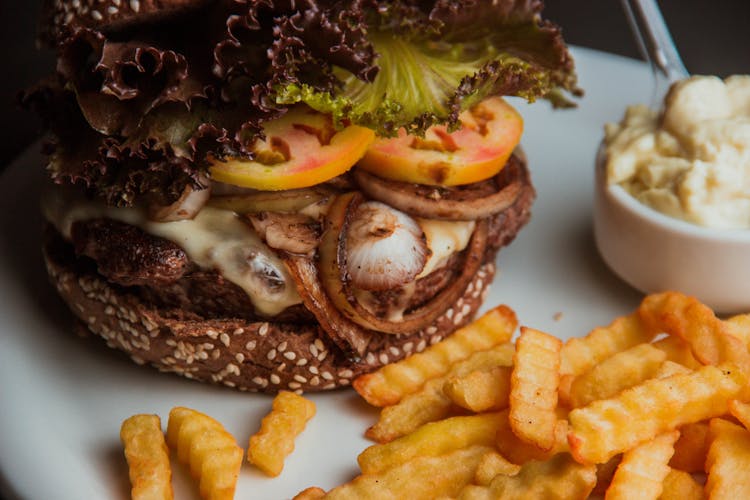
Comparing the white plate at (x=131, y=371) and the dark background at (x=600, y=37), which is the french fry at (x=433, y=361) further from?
the dark background at (x=600, y=37)

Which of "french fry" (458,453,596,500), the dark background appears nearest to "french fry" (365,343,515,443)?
"french fry" (458,453,596,500)

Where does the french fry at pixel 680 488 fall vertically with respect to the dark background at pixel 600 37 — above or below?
above

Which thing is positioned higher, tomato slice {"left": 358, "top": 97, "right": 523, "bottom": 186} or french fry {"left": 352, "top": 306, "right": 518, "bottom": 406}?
tomato slice {"left": 358, "top": 97, "right": 523, "bottom": 186}

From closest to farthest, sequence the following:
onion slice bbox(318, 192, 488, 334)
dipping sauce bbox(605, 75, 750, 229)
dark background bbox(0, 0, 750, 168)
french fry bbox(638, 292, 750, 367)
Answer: french fry bbox(638, 292, 750, 367) < onion slice bbox(318, 192, 488, 334) < dipping sauce bbox(605, 75, 750, 229) < dark background bbox(0, 0, 750, 168)

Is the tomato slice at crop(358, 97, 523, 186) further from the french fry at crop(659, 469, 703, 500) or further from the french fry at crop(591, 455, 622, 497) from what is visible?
the french fry at crop(659, 469, 703, 500)

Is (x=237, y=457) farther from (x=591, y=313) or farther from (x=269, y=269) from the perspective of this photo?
(x=591, y=313)

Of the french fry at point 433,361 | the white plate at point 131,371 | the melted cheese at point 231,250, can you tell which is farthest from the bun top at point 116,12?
the french fry at point 433,361
